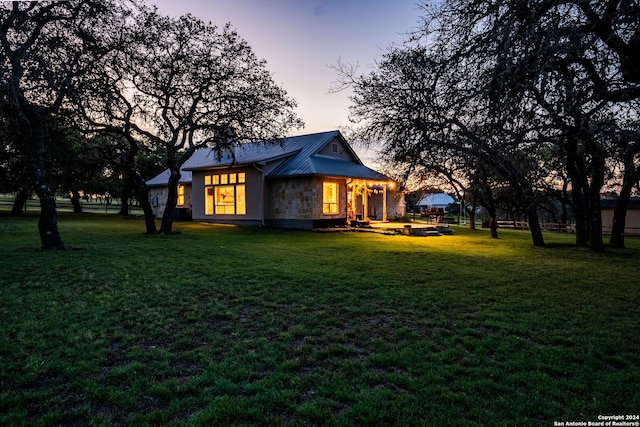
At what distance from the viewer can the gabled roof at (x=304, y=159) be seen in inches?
764

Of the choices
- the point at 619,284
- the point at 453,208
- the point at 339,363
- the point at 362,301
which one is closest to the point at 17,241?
the point at 362,301

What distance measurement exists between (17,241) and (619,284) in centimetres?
1667

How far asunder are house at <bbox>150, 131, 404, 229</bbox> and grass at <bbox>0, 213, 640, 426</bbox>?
11.2 meters

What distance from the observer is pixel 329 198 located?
20141 millimetres

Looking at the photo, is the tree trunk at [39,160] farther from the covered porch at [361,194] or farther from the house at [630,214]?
the house at [630,214]

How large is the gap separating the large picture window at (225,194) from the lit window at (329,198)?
186 inches

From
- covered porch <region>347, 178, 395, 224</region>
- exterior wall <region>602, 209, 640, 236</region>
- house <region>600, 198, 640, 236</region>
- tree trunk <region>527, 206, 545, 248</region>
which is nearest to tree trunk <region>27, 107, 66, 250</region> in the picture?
covered porch <region>347, 178, 395, 224</region>

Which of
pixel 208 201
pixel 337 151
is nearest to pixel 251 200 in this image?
pixel 208 201

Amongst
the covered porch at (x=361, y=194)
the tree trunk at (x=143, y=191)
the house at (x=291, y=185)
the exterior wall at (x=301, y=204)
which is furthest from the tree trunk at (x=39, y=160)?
the covered porch at (x=361, y=194)

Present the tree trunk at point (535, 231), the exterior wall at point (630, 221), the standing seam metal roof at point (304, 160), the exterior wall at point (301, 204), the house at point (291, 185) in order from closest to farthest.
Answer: the tree trunk at point (535, 231) < the exterior wall at point (301, 204) < the house at point (291, 185) < the standing seam metal roof at point (304, 160) < the exterior wall at point (630, 221)

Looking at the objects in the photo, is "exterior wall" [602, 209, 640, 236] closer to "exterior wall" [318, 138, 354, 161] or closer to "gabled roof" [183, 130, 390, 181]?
"gabled roof" [183, 130, 390, 181]

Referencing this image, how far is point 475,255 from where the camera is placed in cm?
1141

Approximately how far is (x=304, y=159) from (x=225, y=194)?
5442 millimetres

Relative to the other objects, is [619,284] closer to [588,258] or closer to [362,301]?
[588,258]
